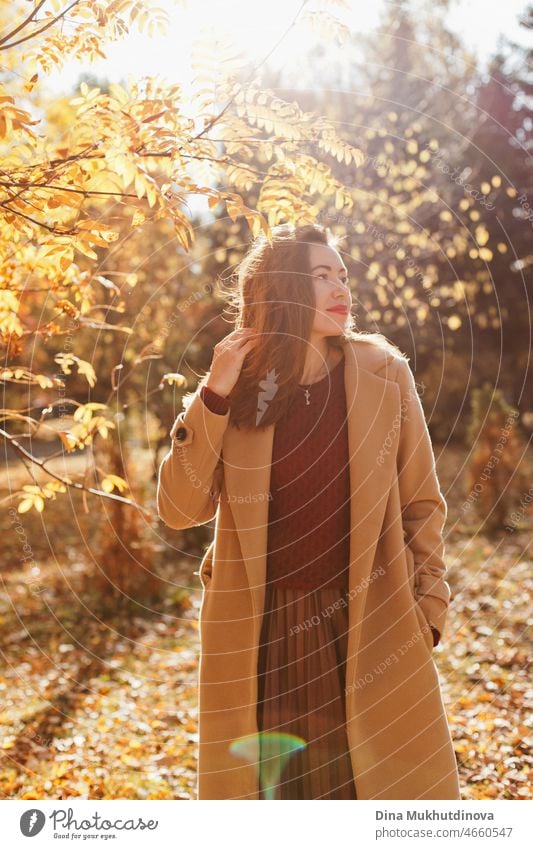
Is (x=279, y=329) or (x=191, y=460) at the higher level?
(x=279, y=329)

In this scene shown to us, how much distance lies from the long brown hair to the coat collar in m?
0.09

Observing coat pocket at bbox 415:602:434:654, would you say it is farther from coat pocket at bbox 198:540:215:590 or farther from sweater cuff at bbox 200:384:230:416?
sweater cuff at bbox 200:384:230:416

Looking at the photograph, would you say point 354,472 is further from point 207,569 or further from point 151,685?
point 151,685

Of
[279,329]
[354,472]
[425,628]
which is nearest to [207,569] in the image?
[354,472]

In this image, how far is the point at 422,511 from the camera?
2789 millimetres

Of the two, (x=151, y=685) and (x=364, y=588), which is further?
(x=151, y=685)

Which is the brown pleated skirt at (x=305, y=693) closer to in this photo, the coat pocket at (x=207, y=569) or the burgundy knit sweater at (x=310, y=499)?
the burgundy knit sweater at (x=310, y=499)

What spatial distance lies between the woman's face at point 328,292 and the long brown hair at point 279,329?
21 mm

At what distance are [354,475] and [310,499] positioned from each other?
0.52 feet

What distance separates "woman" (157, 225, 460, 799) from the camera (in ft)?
8.74
